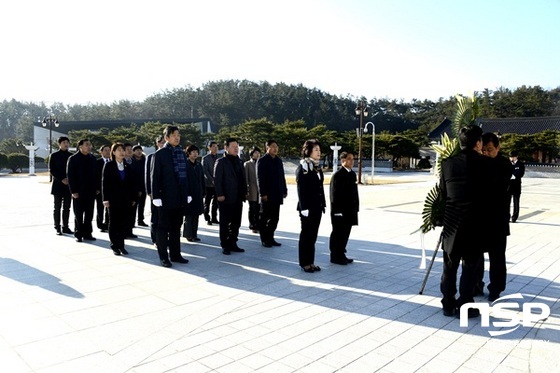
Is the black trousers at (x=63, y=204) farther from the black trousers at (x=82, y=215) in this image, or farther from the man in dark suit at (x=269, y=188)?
the man in dark suit at (x=269, y=188)

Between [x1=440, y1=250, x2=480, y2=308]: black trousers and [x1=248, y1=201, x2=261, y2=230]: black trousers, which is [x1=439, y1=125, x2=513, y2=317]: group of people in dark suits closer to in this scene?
[x1=440, y1=250, x2=480, y2=308]: black trousers

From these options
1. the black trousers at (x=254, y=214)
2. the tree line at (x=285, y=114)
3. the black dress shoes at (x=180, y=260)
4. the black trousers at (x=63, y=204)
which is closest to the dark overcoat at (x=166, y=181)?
the black dress shoes at (x=180, y=260)

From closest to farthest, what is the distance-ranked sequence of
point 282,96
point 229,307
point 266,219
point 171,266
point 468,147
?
1. point 468,147
2. point 229,307
3. point 171,266
4. point 266,219
5. point 282,96

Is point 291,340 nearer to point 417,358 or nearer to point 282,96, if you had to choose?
point 417,358

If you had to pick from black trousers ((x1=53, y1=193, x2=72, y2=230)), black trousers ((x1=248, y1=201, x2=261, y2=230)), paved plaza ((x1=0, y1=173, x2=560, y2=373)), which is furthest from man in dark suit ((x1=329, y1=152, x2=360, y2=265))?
black trousers ((x1=53, y1=193, x2=72, y2=230))

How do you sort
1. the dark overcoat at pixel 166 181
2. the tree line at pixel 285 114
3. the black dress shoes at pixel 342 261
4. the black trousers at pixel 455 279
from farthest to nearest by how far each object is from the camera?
1. the tree line at pixel 285 114
2. the black dress shoes at pixel 342 261
3. the dark overcoat at pixel 166 181
4. the black trousers at pixel 455 279

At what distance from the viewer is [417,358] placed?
3234 mm

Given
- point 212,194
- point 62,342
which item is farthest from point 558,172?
point 62,342

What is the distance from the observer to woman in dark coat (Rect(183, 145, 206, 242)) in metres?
6.71

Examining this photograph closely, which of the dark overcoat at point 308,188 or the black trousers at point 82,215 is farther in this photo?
the black trousers at point 82,215

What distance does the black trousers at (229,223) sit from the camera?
22.0ft

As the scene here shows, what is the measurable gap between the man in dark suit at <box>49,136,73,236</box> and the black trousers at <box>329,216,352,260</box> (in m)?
5.08

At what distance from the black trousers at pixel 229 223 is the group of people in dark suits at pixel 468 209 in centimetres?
347

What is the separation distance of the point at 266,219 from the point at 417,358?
4.43 metres
